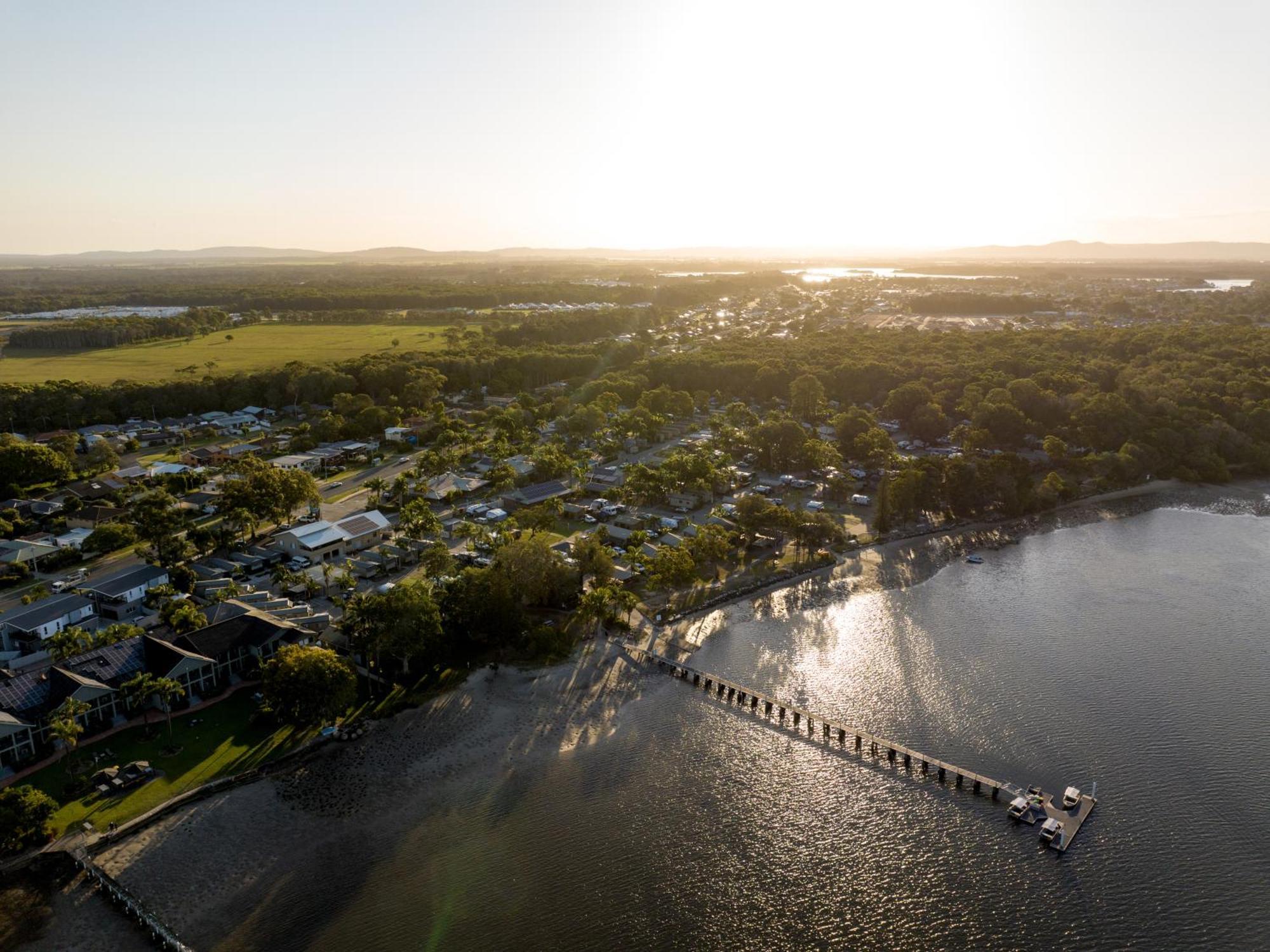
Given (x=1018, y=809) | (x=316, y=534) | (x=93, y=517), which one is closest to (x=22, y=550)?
(x=93, y=517)

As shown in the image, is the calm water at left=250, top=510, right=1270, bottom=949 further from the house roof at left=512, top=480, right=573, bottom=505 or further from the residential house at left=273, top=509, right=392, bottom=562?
the residential house at left=273, top=509, right=392, bottom=562

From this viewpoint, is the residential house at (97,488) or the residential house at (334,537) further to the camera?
the residential house at (97,488)

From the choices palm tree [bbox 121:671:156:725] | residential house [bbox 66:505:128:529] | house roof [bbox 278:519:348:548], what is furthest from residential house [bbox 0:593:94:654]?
residential house [bbox 66:505:128:529]

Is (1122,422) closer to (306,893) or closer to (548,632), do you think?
(548,632)

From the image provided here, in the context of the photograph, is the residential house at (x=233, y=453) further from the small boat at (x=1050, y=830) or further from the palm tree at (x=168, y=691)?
the small boat at (x=1050, y=830)

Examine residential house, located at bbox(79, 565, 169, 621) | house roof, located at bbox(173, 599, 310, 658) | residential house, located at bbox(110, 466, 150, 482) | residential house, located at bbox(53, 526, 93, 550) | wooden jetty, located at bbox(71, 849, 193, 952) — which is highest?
house roof, located at bbox(173, 599, 310, 658)

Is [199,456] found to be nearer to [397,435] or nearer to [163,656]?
[397,435]

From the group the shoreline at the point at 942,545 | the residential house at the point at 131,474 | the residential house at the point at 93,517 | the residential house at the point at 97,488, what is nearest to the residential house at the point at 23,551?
the residential house at the point at 93,517
